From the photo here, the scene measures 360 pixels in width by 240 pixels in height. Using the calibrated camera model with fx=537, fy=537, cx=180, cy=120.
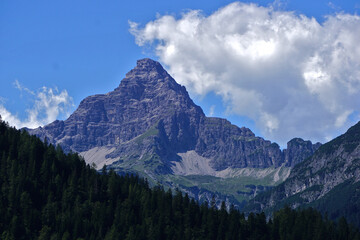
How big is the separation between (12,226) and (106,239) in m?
34.5

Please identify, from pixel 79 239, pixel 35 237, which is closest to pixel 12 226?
pixel 35 237

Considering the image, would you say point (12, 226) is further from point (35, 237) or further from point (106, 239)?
point (106, 239)

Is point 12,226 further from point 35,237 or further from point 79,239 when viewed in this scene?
point 79,239

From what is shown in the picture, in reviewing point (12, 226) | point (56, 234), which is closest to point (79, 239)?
point (56, 234)

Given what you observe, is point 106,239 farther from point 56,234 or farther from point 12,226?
point 12,226

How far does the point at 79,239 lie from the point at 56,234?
9.35m

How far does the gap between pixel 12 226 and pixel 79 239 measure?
983 inches

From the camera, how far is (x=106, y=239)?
19962 cm

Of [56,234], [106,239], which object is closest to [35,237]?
[56,234]

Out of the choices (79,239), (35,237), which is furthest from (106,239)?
(35,237)

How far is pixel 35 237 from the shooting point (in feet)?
650

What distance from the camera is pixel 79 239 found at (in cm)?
19625

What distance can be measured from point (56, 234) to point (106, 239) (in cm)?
1850
